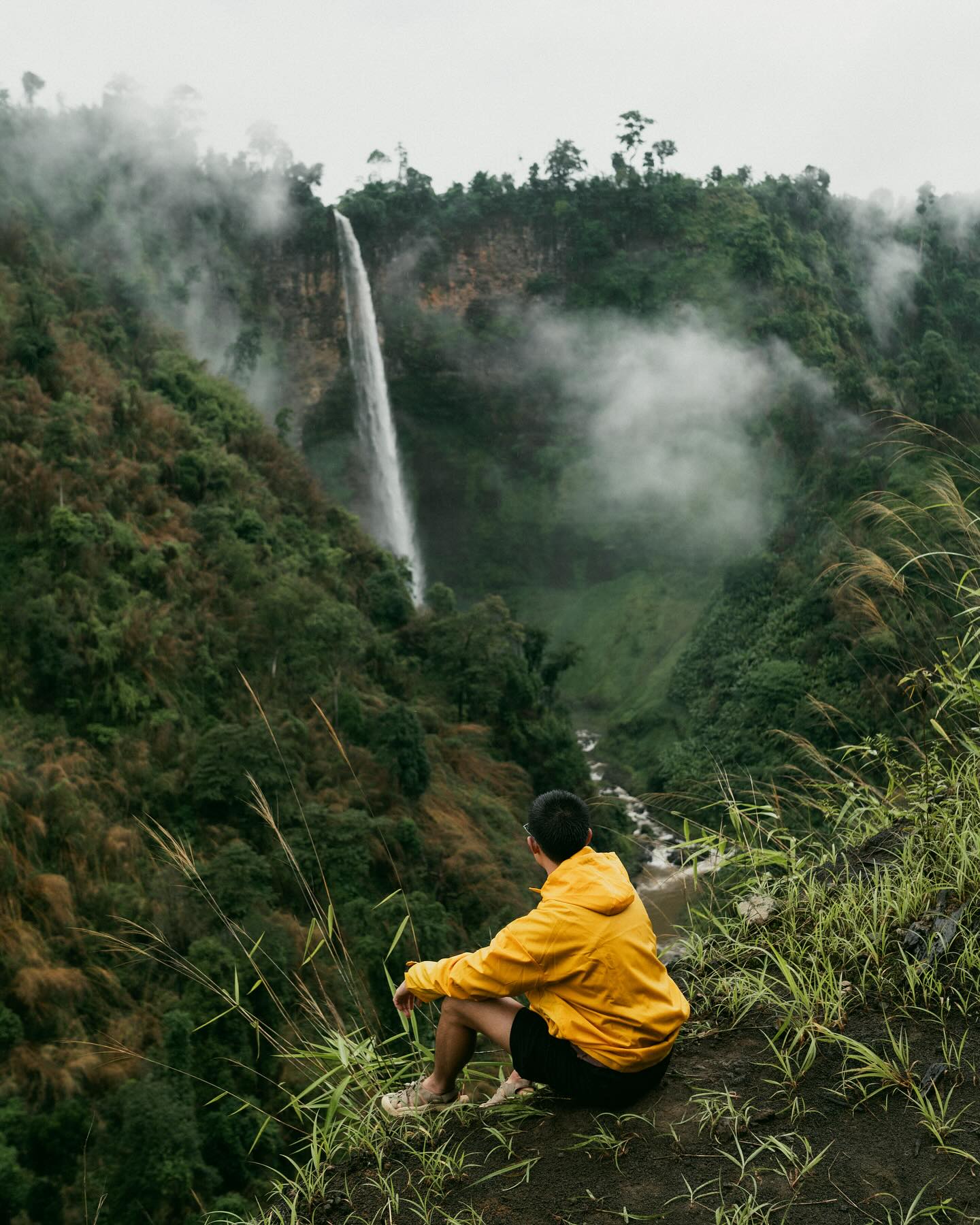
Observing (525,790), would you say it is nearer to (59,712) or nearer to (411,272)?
(59,712)

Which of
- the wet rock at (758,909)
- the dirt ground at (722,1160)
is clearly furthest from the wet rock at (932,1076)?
the wet rock at (758,909)

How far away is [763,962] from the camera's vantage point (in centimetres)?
294

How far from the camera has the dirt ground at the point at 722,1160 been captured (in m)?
1.96

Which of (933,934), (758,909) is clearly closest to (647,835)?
(758,909)

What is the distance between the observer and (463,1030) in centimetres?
253

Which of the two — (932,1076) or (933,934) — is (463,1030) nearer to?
(932,1076)

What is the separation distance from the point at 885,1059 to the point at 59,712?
50.4 ft

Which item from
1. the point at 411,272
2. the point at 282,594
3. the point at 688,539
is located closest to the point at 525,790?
the point at 282,594

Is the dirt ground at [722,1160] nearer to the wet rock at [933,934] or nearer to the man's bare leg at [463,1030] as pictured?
the man's bare leg at [463,1030]

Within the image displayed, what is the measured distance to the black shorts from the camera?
236cm

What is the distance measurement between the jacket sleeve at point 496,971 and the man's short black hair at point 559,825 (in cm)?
20

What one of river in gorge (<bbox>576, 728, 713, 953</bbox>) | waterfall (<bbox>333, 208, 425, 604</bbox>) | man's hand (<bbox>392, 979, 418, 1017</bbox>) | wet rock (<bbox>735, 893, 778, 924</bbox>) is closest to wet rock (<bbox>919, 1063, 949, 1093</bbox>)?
wet rock (<bbox>735, 893, 778, 924</bbox>)

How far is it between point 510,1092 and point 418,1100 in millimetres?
235

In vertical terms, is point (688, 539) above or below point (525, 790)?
above
